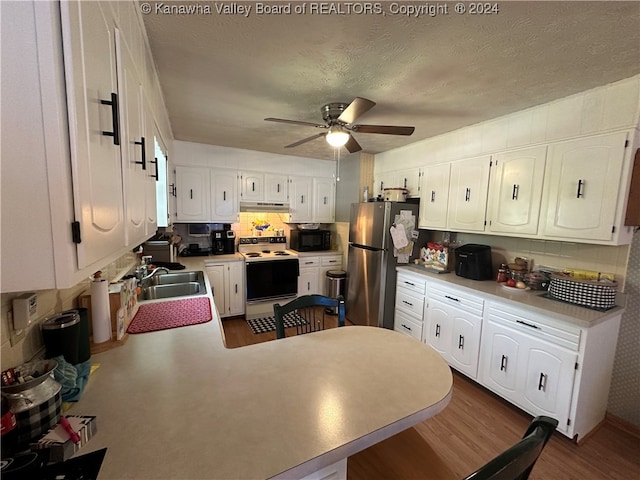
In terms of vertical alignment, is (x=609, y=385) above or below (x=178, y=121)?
below

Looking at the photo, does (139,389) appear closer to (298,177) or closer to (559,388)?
(559,388)

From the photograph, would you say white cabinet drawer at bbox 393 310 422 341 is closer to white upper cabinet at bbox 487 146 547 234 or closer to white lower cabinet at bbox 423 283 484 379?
white lower cabinet at bbox 423 283 484 379

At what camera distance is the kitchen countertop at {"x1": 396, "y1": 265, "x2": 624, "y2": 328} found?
1685 mm

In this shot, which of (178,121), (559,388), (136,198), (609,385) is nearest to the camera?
(136,198)

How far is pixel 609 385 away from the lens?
1949 millimetres

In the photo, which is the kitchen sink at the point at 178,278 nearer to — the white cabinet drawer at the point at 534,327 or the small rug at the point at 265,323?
the small rug at the point at 265,323

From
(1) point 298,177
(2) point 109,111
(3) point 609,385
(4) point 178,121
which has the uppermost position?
(4) point 178,121

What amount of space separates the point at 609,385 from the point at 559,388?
0.56m

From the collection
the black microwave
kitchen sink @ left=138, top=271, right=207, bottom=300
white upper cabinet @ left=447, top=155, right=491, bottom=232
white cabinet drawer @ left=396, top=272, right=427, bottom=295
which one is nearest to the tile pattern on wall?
white upper cabinet @ left=447, top=155, right=491, bottom=232

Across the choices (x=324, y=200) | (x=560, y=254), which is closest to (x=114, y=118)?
(x=560, y=254)

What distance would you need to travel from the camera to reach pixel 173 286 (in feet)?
7.44

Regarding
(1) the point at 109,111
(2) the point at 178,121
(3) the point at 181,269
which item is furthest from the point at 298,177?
(1) the point at 109,111

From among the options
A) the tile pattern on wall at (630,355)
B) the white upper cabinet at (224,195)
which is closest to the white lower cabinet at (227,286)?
the white upper cabinet at (224,195)

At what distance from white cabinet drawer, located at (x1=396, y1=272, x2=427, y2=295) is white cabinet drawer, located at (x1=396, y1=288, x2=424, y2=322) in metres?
0.06
